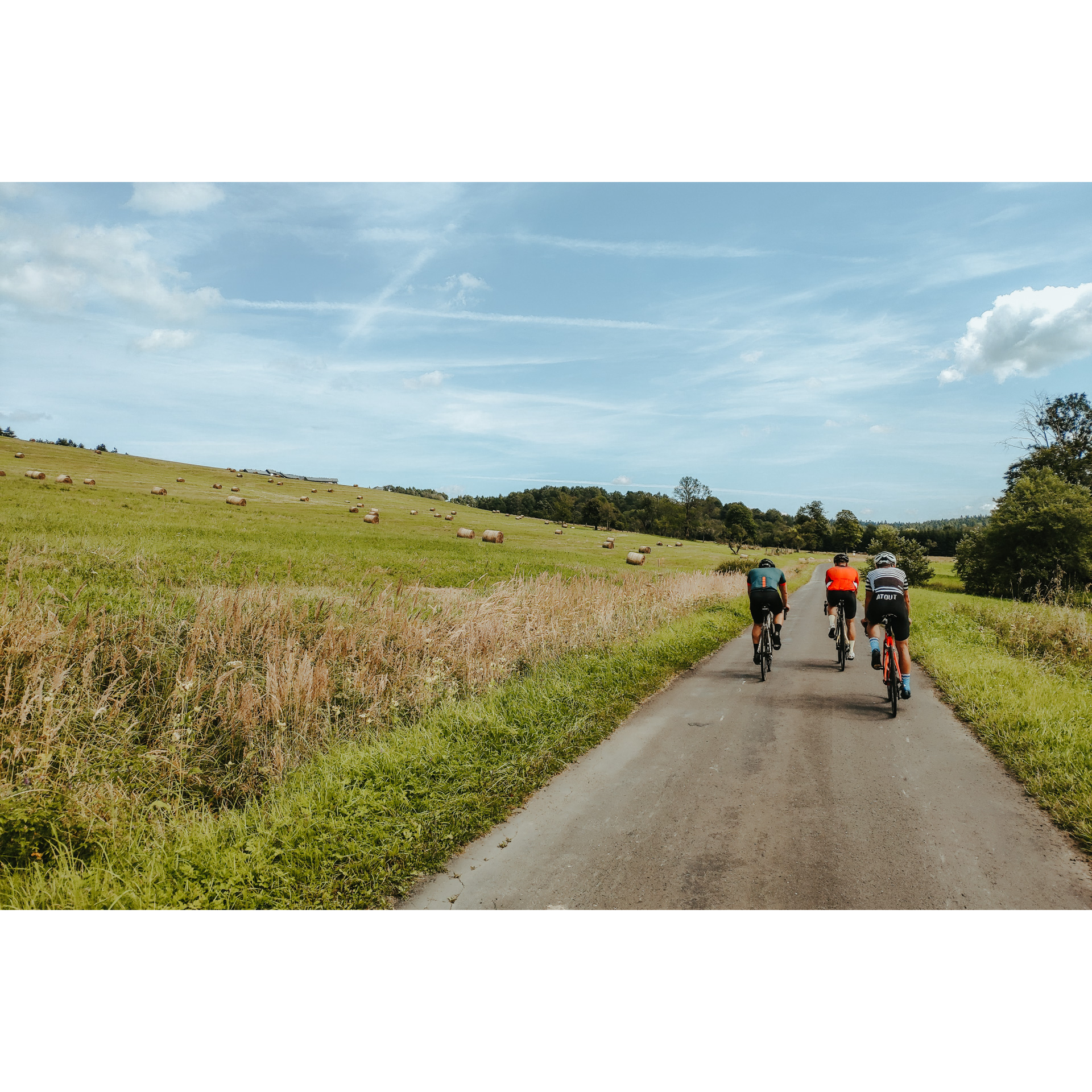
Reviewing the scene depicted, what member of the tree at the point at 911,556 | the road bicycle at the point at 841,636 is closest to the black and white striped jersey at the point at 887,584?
the road bicycle at the point at 841,636

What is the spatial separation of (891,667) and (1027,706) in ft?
5.80

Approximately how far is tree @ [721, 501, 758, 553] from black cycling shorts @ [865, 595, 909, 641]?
113 metres

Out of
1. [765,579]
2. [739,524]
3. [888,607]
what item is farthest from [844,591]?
[739,524]

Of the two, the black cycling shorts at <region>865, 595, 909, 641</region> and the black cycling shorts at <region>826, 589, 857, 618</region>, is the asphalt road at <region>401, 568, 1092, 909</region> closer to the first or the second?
the black cycling shorts at <region>865, 595, 909, 641</region>

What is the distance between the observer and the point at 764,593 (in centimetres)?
1220

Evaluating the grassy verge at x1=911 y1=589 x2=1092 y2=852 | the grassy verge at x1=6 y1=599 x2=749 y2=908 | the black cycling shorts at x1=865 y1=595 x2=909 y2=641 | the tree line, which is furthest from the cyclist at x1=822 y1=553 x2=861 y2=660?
the tree line

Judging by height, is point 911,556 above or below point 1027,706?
above

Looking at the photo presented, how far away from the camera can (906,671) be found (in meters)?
9.34

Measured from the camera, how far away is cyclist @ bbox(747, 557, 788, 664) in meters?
12.2

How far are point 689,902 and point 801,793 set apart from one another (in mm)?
2499

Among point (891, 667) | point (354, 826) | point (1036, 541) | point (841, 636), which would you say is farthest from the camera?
point (1036, 541)

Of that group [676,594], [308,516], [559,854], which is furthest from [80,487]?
[559,854]

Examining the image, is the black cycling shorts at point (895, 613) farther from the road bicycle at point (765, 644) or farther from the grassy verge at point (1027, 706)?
the road bicycle at point (765, 644)

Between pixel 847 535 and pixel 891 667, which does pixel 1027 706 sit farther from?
pixel 847 535
